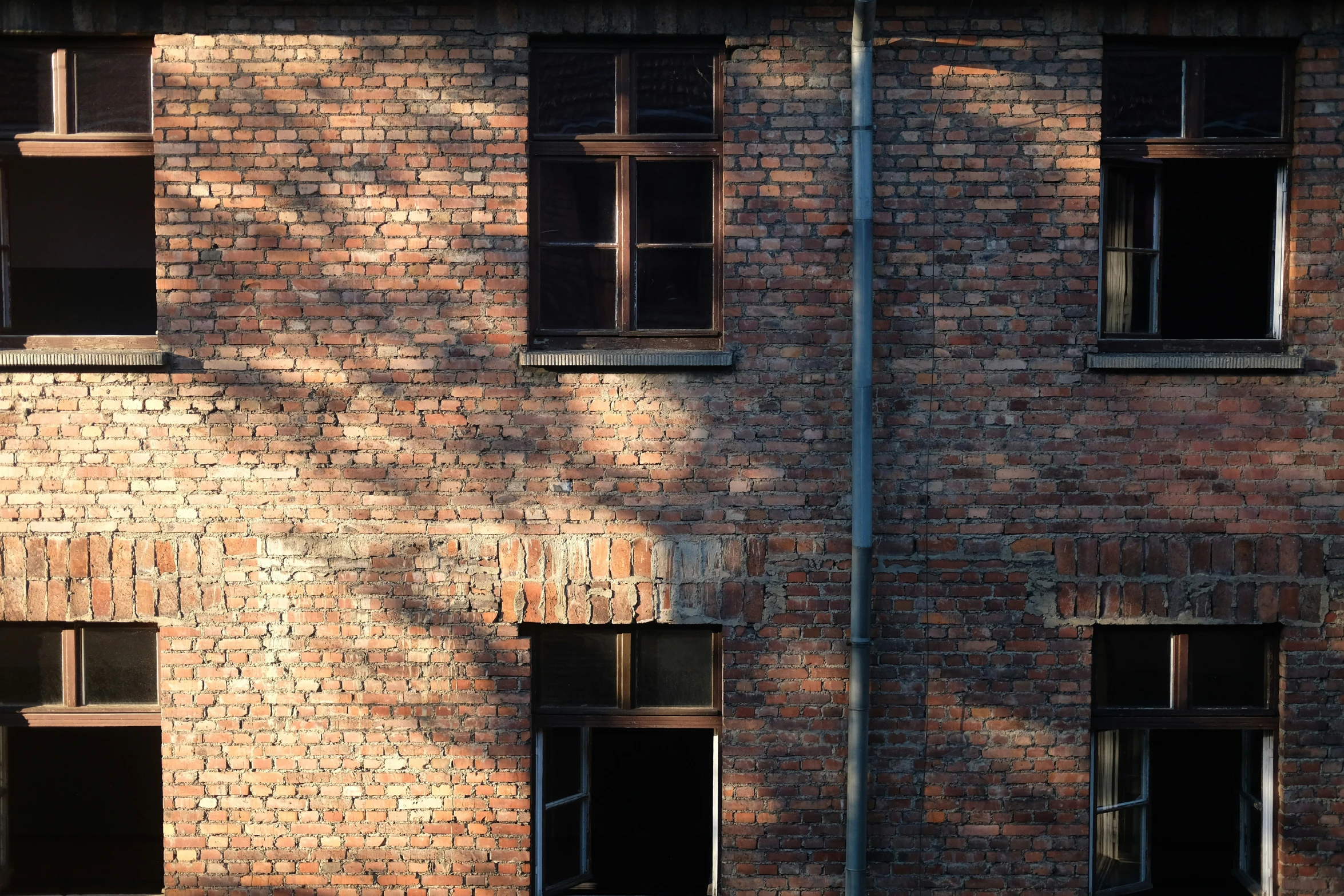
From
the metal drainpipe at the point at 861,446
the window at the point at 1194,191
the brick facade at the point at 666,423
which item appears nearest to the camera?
the metal drainpipe at the point at 861,446

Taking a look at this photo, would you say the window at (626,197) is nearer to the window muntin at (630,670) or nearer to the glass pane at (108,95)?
the window muntin at (630,670)

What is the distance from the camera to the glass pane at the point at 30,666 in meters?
4.63

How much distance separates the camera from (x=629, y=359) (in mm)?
4441

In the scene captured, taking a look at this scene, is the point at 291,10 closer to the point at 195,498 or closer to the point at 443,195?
the point at 443,195

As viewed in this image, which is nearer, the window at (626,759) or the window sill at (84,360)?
the window sill at (84,360)

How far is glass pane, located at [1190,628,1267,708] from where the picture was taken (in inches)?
182

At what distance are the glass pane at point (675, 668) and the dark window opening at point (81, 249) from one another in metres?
3.25

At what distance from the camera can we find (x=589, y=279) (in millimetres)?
4688

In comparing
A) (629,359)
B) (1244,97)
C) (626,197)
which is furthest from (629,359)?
(1244,97)

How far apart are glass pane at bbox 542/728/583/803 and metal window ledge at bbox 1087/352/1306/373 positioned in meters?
3.39

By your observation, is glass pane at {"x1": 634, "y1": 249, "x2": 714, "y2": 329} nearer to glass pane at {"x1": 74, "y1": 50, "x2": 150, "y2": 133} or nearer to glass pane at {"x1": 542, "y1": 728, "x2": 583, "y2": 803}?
glass pane at {"x1": 542, "y1": 728, "x2": 583, "y2": 803}

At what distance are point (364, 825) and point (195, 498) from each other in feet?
6.32

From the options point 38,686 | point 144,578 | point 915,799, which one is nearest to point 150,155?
point 144,578

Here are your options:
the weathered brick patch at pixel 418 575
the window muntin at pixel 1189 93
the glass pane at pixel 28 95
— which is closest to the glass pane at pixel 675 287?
the weathered brick patch at pixel 418 575
